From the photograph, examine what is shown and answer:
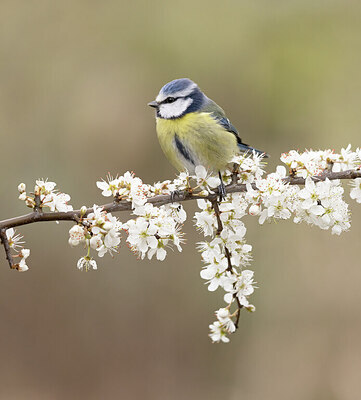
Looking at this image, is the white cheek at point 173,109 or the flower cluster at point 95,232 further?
the white cheek at point 173,109

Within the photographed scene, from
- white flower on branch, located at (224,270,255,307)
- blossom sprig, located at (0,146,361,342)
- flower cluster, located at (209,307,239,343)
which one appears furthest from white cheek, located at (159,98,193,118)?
flower cluster, located at (209,307,239,343)

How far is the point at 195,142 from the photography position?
9.78 feet

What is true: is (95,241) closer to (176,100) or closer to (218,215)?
(218,215)

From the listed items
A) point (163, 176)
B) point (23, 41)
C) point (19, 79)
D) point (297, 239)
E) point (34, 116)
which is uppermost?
point (23, 41)

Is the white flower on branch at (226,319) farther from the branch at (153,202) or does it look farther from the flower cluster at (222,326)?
the branch at (153,202)

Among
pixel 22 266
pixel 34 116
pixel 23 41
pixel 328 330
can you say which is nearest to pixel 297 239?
pixel 328 330

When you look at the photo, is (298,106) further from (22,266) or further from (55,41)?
(22,266)

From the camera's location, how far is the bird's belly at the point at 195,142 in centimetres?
294

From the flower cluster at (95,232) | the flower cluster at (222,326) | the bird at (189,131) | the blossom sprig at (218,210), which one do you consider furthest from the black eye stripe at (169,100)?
the flower cluster at (222,326)

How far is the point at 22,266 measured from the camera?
193 cm

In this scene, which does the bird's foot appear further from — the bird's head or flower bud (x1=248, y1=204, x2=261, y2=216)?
the bird's head

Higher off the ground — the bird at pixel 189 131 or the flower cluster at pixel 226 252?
the bird at pixel 189 131

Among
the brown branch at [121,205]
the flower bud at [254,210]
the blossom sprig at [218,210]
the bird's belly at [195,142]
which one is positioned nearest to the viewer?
the brown branch at [121,205]

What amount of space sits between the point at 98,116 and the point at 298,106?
174cm
